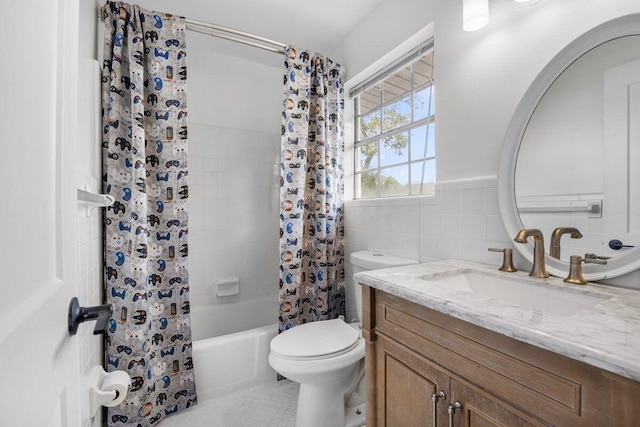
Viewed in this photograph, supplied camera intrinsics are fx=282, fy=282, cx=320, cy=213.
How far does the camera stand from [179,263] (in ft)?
5.36

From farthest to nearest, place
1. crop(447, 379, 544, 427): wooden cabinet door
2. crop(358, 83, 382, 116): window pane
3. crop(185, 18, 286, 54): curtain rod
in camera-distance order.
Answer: crop(358, 83, 382, 116): window pane, crop(185, 18, 286, 54): curtain rod, crop(447, 379, 544, 427): wooden cabinet door

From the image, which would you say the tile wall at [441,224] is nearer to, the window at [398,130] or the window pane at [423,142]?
the window at [398,130]

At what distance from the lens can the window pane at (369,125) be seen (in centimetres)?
211

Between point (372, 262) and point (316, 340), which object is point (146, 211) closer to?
point (316, 340)

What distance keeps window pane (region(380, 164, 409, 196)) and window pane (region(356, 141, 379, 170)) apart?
0.12 metres

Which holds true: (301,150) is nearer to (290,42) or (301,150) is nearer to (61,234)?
(290,42)

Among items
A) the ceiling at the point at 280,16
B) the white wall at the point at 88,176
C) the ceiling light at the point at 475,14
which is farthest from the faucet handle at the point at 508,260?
the ceiling at the point at 280,16

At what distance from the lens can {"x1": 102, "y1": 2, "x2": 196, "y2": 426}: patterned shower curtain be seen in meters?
1.42

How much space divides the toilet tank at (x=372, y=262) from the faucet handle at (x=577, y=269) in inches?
27.3

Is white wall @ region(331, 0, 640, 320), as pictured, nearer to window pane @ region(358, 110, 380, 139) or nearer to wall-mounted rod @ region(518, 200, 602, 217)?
wall-mounted rod @ region(518, 200, 602, 217)

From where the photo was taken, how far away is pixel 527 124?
1085 mm

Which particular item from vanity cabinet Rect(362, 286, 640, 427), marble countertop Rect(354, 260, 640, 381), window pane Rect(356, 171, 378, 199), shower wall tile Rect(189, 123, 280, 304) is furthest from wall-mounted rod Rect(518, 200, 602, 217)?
shower wall tile Rect(189, 123, 280, 304)

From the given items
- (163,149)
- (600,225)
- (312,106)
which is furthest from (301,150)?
(600,225)

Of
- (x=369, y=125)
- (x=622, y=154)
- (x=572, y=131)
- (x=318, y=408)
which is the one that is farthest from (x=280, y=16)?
(x=318, y=408)
